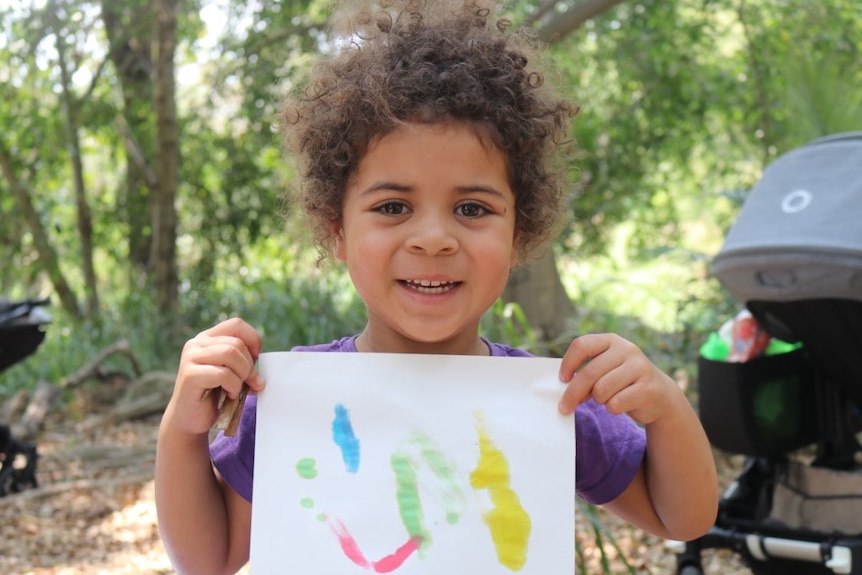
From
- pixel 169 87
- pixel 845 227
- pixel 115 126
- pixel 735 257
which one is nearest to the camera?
pixel 845 227

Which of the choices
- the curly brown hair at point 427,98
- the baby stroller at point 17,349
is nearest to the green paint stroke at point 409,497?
the curly brown hair at point 427,98

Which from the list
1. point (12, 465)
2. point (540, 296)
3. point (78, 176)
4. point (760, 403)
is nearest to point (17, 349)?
point (12, 465)

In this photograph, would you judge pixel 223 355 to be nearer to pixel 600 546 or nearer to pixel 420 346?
pixel 420 346

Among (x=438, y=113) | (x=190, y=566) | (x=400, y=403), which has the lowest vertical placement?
(x=190, y=566)

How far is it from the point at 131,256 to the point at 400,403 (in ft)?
22.4

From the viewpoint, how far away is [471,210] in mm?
1179

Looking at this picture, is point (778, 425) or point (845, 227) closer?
point (845, 227)

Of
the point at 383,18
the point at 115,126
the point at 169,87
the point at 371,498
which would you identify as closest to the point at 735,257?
the point at 383,18

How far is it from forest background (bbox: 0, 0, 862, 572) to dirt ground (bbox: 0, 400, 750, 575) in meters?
1.18

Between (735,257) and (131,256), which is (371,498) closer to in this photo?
(735,257)

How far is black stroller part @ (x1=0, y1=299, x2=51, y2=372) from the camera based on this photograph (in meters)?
3.46

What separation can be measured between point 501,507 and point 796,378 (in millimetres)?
1702

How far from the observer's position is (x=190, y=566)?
4.02ft

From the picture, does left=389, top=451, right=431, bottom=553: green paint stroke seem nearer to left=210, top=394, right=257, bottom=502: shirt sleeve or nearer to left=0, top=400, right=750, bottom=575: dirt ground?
left=210, top=394, right=257, bottom=502: shirt sleeve
